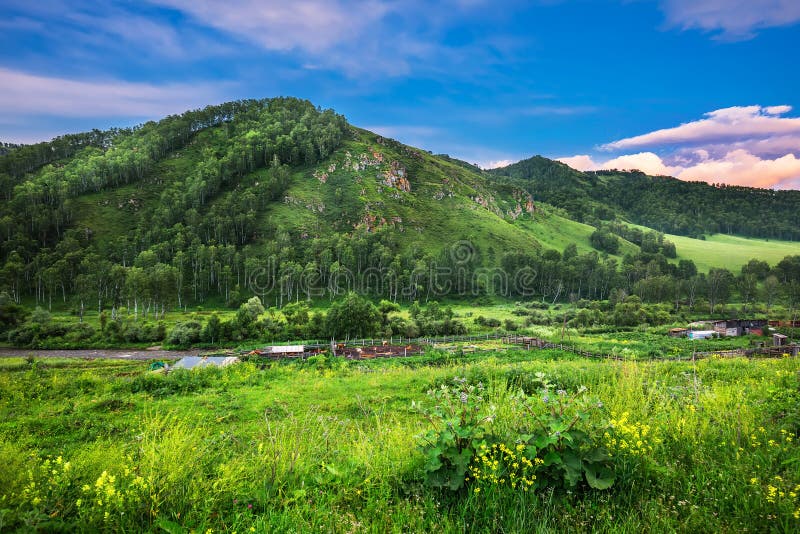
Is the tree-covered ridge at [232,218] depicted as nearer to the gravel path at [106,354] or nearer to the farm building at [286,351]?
the gravel path at [106,354]

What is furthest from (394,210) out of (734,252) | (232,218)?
(734,252)

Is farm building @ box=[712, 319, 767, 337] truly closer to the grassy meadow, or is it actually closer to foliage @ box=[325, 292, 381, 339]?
foliage @ box=[325, 292, 381, 339]

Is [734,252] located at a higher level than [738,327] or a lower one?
higher

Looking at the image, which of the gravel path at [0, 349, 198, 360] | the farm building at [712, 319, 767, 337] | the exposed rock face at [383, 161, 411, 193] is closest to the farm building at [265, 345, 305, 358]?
the gravel path at [0, 349, 198, 360]

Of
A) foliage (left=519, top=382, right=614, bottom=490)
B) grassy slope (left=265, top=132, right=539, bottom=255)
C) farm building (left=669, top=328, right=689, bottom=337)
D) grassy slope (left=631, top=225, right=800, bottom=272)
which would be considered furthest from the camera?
grassy slope (left=631, top=225, right=800, bottom=272)

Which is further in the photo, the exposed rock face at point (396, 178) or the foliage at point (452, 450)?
the exposed rock face at point (396, 178)

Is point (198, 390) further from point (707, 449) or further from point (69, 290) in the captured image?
point (69, 290)

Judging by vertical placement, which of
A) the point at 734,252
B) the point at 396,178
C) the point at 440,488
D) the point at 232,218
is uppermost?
the point at 396,178

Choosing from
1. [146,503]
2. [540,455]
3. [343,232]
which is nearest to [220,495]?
[146,503]

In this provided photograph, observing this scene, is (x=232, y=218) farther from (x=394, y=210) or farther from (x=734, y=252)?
(x=734, y=252)

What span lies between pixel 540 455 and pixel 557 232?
18043cm

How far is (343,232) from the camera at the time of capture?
422ft

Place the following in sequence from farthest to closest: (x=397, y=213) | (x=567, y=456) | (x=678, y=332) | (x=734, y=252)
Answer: (x=734, y=252)
(x=397, y=213)
(x=678, y=332)
(x=567, y=456)

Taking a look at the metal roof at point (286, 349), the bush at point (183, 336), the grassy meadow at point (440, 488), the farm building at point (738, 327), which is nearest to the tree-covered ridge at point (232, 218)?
the bush at point (183, 336)
